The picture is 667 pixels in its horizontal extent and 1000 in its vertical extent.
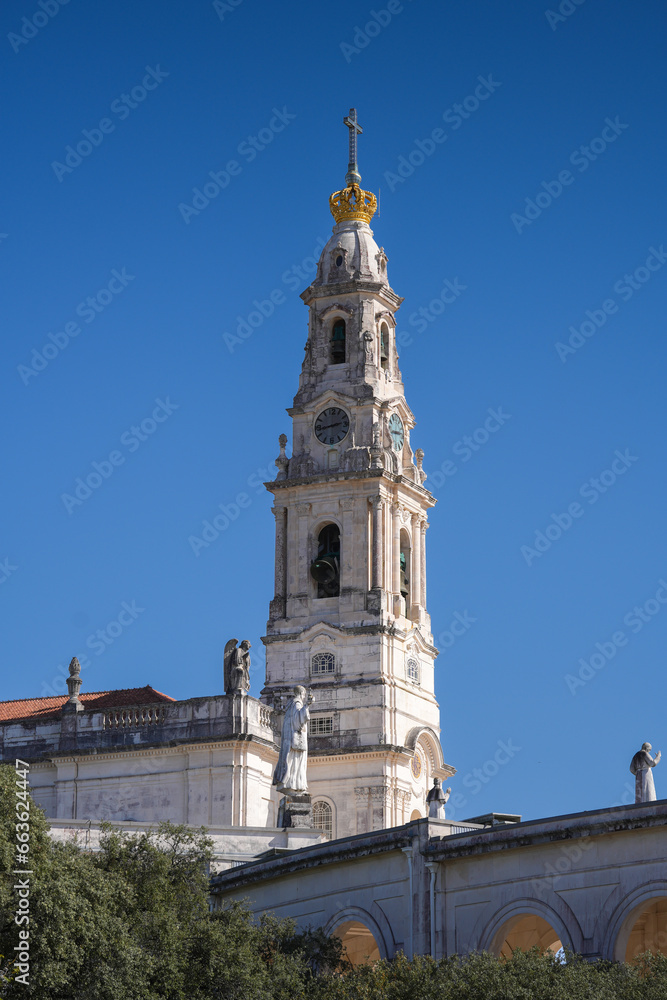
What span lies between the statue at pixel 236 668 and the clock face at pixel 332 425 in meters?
13.2

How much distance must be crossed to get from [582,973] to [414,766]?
33403 mm

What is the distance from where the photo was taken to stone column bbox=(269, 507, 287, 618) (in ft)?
236

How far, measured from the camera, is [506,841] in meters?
40.5

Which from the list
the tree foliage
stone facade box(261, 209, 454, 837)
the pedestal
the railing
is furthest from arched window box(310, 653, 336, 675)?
the tree foliage

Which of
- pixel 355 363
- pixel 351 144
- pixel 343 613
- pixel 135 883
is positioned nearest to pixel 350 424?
pixel 355 363

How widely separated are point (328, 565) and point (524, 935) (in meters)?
30.2

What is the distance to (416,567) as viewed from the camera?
7344cm

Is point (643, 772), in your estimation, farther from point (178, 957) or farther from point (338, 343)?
point (338, 343)

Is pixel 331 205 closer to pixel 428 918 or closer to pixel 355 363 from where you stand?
pixel 355 363

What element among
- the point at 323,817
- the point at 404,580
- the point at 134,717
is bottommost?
the point at 323,817

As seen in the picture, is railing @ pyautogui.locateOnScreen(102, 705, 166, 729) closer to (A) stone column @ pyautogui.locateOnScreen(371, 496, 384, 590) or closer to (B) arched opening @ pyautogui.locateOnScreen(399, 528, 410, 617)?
(A) stone column @ pyautogui.locateOnScreen(371, 496, 384, 590)

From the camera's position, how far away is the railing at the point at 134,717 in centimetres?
6212

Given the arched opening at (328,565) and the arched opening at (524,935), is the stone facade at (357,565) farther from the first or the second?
the arched opening at (524,935)

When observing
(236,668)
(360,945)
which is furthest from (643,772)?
(236,668)
